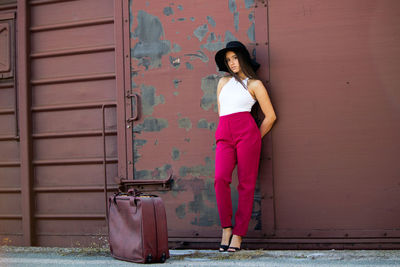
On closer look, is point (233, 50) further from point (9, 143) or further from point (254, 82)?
point (9, 143)

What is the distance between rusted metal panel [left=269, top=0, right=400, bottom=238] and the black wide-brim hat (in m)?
0.20

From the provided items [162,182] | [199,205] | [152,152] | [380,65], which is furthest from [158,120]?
[380,65]

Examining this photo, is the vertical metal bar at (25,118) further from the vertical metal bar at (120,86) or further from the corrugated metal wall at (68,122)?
the vertical metal bar at (120,86)

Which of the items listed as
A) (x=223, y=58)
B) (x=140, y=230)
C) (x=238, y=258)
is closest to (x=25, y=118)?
(x=140, y=230)

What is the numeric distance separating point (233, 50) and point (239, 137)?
2.27 ft

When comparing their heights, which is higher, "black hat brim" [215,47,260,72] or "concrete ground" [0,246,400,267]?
"black hat brim" [215,47,260,72]

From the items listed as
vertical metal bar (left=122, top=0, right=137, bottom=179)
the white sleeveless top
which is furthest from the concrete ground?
the white sleeveless top

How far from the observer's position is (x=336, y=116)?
12.3ft

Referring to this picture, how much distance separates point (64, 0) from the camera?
14.9 ft

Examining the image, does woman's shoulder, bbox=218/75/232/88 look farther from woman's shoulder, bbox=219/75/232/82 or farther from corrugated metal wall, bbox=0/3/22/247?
corrugated metal wall, bbox=0/3/22/247

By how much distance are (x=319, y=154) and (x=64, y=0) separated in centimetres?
275

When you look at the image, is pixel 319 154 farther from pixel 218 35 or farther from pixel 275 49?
pixel 218 35

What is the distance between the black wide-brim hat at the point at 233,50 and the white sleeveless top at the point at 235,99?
0.15 metres

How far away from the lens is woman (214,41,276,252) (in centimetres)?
370
